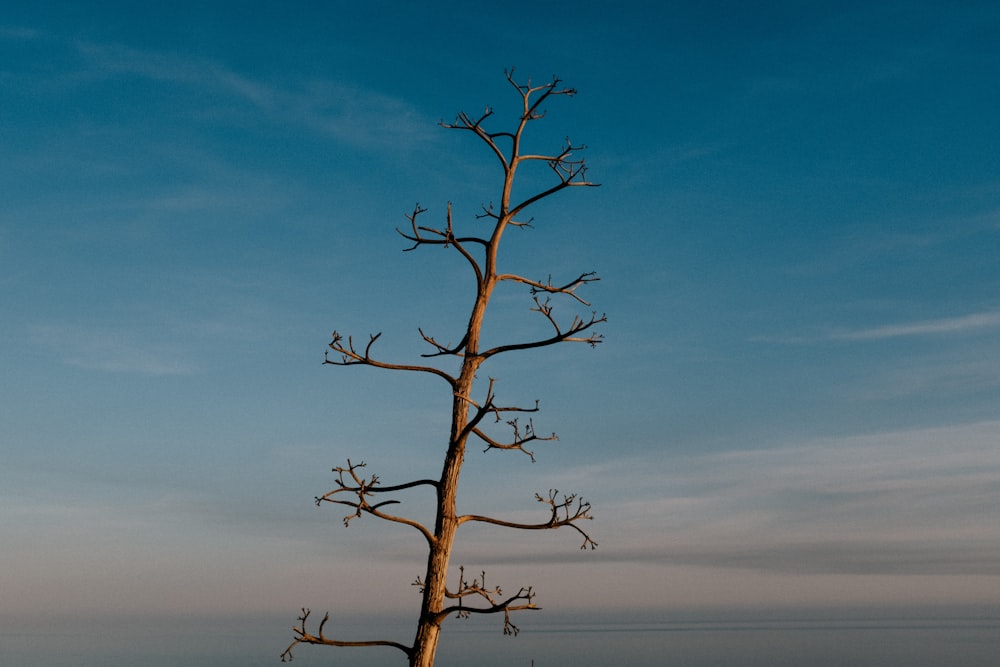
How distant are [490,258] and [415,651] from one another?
3556 millimetres

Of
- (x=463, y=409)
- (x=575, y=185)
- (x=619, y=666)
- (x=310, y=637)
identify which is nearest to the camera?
(x=310, y=637)

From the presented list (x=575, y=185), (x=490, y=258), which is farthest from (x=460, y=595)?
(x=575, y=185)

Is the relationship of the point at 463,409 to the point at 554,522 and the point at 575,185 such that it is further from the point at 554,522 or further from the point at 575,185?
the point at 575,185

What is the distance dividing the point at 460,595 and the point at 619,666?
202 m

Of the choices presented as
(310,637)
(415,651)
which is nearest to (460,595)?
(415,651)

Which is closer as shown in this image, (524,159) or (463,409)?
(463,409)

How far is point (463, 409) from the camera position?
27.7 ft

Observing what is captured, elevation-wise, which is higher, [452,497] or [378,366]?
[378,366]

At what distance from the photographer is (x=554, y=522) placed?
8.29 m

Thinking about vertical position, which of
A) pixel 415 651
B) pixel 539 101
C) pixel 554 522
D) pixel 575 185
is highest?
pixel 539 101

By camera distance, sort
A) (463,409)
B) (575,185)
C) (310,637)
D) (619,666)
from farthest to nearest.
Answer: (619,666)
(575,185)
(463,409)
(310,637)

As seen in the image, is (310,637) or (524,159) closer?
(310,637)

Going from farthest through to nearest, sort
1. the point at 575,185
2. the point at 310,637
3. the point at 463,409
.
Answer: the point at 575,185, the point at 463,409, the point at 310,637

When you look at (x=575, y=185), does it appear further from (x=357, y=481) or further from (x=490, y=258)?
(x=357, y=481)
